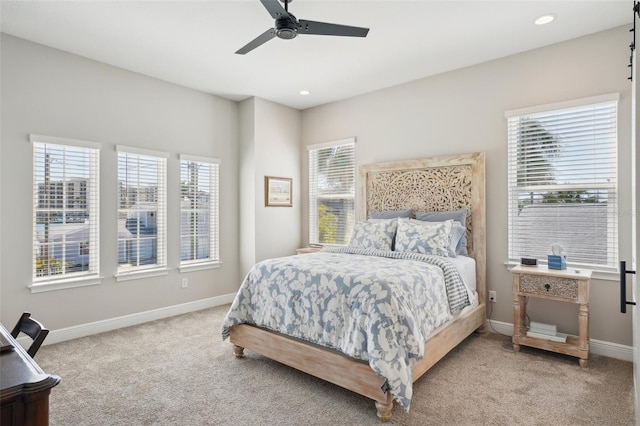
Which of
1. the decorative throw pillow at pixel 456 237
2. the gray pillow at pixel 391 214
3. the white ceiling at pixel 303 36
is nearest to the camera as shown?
the white ceiling at pixel 303 36

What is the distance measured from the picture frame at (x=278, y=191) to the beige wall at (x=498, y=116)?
3.60 feet

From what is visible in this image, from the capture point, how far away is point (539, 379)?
259cm

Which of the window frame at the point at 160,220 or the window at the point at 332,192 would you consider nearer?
the window frame at the point at 160,220

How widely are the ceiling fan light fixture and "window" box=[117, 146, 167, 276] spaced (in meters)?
3.98

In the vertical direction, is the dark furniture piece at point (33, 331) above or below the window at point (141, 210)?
below

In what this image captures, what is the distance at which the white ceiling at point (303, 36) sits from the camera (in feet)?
8.89

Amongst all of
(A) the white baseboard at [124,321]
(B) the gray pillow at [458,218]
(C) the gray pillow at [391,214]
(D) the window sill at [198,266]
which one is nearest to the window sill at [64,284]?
(A) the white baseboard at [124,321]

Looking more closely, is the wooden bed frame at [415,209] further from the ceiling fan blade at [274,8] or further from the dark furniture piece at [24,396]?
the ceiling fan blade at [274,8]

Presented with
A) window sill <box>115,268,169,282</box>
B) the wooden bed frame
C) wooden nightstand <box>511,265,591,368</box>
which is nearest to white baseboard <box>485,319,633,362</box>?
wooden nightstand <box>511,265,591,368</box>

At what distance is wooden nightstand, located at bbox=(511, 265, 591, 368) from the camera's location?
277cm

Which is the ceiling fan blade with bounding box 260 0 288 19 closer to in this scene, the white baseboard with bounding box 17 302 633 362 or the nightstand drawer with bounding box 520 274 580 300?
the nightstand drawer with bounding box 520 274 580 300

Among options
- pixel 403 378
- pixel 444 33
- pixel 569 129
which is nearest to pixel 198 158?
pixel 444 33

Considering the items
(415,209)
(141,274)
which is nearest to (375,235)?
(415,209)

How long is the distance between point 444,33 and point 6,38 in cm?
386
